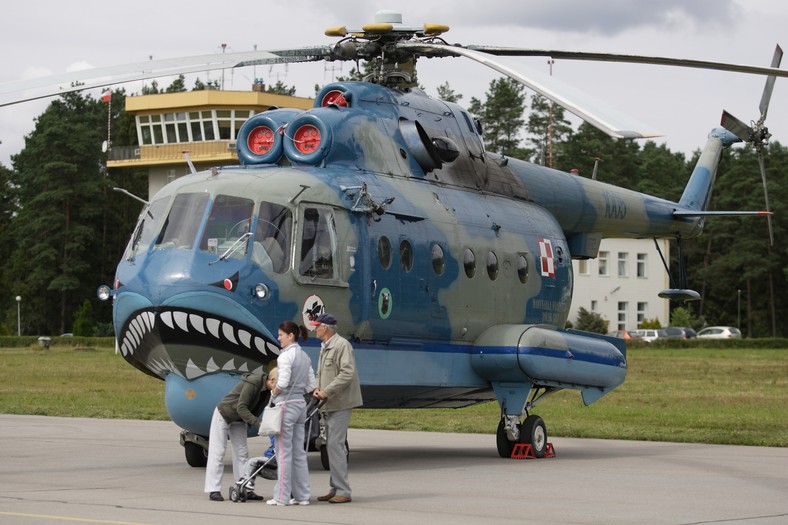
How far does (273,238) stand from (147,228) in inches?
64.5

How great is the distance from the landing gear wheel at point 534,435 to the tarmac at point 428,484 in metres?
0.39

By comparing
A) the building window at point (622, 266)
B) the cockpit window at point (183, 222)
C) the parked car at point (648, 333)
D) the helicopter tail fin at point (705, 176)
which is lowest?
the parked car at point (648, 333)

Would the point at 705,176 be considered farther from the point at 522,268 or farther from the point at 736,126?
the point at 522,268

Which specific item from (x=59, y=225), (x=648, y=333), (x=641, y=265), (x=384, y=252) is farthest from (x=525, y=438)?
(x=59, y=225)

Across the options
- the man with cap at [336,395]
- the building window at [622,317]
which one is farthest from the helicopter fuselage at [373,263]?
the building window at [622,317]

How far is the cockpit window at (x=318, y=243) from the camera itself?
1505 centimetres

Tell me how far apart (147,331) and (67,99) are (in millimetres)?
105047

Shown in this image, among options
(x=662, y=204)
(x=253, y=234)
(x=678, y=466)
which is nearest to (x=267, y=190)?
(x=253, y=234)

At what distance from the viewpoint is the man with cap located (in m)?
12.2

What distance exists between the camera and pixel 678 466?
55.0 ft

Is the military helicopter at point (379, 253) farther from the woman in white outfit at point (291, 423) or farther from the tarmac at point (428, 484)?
the woman in white outfit at point (291, 423)

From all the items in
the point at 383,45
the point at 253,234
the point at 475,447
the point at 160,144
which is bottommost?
the point at 475,447

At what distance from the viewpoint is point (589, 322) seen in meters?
83.3

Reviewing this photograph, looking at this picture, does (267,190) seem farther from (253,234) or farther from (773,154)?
(773,154)
